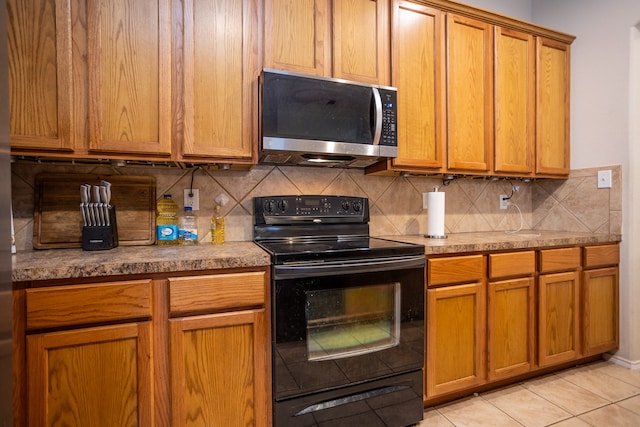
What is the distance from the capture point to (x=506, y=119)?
2244 mm

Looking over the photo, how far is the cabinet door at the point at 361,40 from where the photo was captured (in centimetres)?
177

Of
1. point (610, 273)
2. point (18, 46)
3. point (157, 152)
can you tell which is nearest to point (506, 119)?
point (610, 273)

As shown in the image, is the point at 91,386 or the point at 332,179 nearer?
the point at 91,386

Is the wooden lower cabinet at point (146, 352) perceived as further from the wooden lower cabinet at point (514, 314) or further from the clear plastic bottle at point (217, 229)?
the wooden lower cabinet at point (514, 314)

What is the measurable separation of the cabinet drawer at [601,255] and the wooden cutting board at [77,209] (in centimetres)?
266

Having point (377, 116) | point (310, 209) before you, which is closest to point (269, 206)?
point (310, 209)

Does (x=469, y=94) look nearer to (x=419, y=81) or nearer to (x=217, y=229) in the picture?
(x=419, y=81)

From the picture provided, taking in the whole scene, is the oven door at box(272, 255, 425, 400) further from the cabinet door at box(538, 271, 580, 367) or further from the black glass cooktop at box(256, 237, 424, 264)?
the cabinet door at box(538, 271, 580, 367)

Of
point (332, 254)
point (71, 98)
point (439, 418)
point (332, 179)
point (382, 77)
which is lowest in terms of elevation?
point (439, 418)

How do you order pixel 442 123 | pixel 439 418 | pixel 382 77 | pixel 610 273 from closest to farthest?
pixel 439 418 → pixel 382 77 → pixel 442 123 → pixel 610 273

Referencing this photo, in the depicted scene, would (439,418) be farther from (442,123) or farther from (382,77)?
(382,77)

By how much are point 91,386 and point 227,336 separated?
1.58 ft

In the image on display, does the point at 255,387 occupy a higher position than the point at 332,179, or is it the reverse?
the point at 332,179

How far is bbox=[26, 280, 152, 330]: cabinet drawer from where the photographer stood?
1.09 metres
